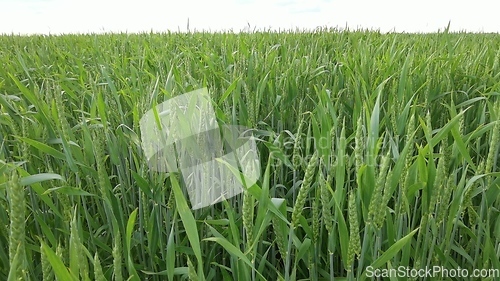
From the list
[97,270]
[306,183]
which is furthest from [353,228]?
[97,270]

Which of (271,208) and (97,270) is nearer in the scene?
(97,270)

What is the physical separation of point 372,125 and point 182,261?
0.46m

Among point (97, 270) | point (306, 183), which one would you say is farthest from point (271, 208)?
point (97, 270)

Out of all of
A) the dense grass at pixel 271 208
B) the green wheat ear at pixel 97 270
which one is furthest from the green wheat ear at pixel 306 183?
the green wheat ear at pixel 97 270

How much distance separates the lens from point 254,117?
1040mm

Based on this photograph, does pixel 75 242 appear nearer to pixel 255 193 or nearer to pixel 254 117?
pixel 255 193

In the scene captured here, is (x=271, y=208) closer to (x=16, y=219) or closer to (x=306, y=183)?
(x=306, y=183)

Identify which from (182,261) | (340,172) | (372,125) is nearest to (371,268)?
(340,172)

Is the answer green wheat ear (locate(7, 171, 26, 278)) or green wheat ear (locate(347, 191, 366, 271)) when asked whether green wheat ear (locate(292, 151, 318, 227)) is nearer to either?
green wheat ear (locate(347, 191, 366, 271))

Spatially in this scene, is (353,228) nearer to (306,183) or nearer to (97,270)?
(306,183)

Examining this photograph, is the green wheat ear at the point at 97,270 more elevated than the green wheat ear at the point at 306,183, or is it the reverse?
the green wheat ear at the point at 306,183

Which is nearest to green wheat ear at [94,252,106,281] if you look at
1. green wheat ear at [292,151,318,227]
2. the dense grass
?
the dense grass

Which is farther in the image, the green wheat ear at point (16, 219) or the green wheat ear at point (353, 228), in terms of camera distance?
the green wheat ear at point (353, 228)

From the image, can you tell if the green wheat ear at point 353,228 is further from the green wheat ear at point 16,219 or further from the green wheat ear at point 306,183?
the green wheat ear at point 16,219
